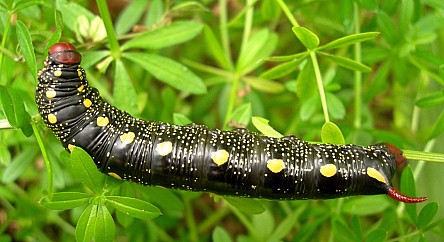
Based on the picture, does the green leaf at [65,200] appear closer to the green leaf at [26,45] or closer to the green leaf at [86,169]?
the green leaf at [86,169]

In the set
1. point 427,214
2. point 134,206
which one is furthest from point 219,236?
point 427,214

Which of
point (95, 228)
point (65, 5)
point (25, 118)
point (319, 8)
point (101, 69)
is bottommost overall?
point (95, 228)

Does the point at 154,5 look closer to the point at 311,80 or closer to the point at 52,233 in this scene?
the point at 311,80

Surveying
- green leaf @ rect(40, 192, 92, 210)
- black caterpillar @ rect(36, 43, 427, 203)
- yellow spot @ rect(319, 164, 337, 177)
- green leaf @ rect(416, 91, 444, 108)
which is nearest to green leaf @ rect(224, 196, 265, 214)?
black caterpillar @ rect(36, 43, 427, 203)

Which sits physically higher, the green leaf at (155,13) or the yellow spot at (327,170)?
the green leaf at (155,13)

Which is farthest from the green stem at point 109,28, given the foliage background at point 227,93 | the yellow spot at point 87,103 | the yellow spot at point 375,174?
the yellow spot at point 375,174

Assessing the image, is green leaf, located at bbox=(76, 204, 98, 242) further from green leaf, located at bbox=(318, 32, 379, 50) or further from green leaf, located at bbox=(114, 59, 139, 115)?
green leaf, located at bbox=(318, 32, 379, 50)

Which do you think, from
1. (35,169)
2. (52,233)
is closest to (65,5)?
(35,169)
